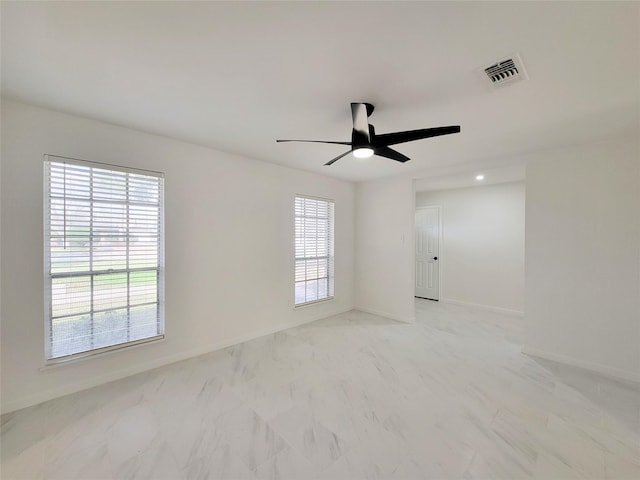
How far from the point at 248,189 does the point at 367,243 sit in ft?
8.27

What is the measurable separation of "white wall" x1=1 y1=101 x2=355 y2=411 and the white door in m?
2.28

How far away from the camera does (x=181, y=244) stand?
3072 mm

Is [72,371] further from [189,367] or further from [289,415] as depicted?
[289,415]

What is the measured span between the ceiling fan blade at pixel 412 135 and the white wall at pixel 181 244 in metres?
2.10

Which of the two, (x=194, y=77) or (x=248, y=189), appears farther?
(x=248, y=189)

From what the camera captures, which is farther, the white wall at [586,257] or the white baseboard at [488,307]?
the white baseboard at [488,307]

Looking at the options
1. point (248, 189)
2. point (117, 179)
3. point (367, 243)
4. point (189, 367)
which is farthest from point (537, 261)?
point (117, 179)

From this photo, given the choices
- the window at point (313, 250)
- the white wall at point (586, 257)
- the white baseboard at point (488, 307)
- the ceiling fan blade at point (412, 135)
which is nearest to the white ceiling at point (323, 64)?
the ceiling fan blade at point (412, 135)

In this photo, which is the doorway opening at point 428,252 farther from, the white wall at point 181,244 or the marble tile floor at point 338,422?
the marble tile floor at point 338,422

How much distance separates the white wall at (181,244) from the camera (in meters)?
2.18

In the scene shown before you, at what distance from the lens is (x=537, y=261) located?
3295 mm

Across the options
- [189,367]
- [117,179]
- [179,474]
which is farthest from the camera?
[189,367]

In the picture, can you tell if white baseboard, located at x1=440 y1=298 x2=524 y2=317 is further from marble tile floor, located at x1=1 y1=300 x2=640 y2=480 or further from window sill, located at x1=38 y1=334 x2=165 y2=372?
window sill, located at x1=38 y1=334 x2=165 y2=372

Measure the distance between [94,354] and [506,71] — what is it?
160 inches
